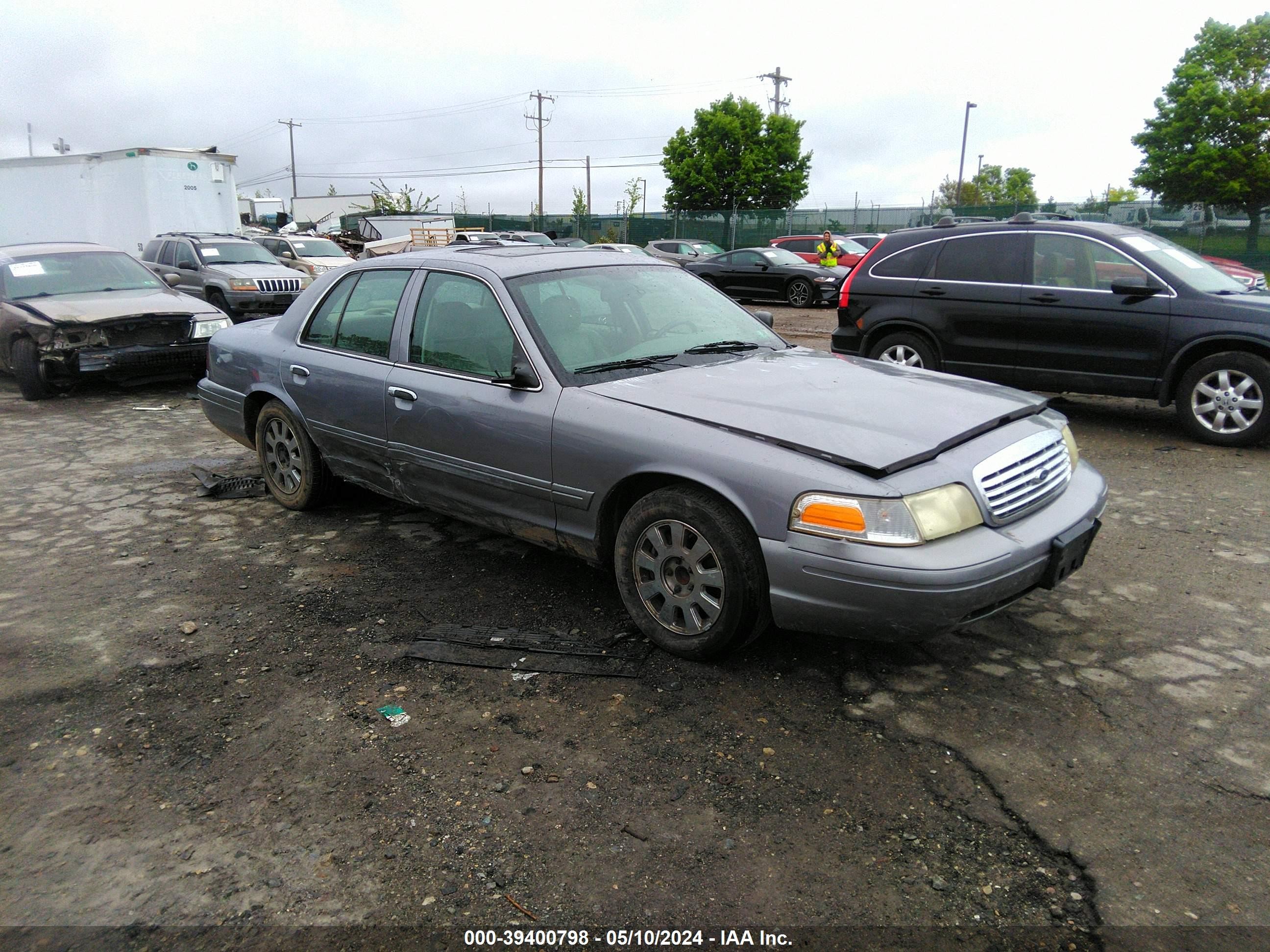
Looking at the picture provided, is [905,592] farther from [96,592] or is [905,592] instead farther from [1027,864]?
[96,592]

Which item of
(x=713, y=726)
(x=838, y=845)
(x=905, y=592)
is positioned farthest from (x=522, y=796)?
(x=905, y=592)

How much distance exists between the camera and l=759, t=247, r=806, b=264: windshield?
20.8 m

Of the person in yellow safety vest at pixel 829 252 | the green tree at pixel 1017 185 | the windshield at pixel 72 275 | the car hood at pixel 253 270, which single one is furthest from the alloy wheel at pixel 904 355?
the green tree at pixel 1017 185

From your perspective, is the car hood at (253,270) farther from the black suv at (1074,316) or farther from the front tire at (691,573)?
the front tire at (691,573)

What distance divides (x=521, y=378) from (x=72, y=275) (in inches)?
353


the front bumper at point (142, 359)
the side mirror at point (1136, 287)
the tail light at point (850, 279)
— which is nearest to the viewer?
the side mirror at point (1136, 287)

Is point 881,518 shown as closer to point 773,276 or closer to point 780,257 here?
point 773,276

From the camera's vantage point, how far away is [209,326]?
33.3 feet

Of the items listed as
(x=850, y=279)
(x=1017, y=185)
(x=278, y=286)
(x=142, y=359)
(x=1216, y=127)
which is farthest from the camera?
(x=1017, y=185)

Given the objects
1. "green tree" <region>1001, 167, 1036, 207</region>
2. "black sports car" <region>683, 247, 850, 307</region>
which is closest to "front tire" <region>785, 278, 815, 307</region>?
"black sports car" <region>683, 247, 850, 307</region>

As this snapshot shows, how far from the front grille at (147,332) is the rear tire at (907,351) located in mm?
7376

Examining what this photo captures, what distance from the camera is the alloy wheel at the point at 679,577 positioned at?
11.3 ft

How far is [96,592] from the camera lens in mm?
4535

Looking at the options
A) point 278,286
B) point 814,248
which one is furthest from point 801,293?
point 278,286
